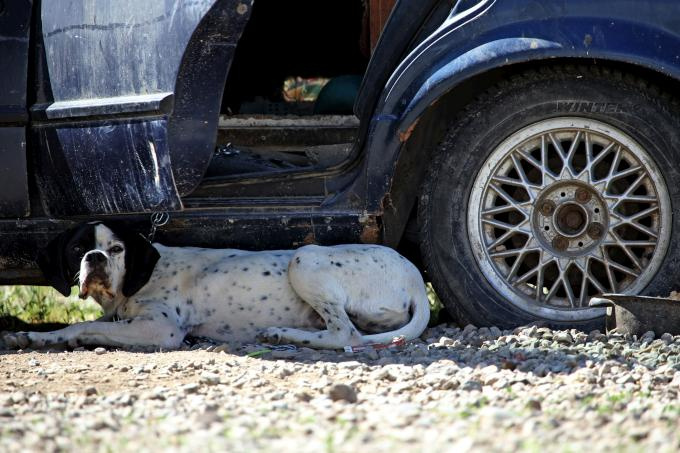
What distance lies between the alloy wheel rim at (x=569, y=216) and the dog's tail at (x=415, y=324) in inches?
15.6

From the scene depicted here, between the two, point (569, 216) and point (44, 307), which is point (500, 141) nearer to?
point (569, 216)

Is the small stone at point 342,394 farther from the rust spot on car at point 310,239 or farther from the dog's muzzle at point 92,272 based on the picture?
the dog's muzzle at point 92,272

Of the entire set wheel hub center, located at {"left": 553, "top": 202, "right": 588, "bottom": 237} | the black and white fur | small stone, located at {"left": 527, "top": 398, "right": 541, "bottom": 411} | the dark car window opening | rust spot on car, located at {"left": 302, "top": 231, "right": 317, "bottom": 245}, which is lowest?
small stone, located at {"left": 527, "top": 398, "right": 541, "bottom": 411}

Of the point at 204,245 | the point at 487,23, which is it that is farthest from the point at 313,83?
the point at 487,23

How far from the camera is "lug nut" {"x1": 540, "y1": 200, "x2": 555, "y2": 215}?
516 centimetres

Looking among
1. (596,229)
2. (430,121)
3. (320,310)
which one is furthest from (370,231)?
(596,229)

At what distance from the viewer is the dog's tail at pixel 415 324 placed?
5211 mm

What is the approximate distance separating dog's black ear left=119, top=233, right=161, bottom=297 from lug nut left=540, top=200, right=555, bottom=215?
1936 millimetres

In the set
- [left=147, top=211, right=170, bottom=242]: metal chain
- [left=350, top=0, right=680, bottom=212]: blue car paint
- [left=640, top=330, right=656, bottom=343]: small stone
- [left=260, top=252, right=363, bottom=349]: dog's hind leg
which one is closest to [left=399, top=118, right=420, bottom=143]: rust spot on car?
[left=350, top=0, right=680, bottom=212]: blue car paint

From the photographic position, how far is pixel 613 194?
5.14 m

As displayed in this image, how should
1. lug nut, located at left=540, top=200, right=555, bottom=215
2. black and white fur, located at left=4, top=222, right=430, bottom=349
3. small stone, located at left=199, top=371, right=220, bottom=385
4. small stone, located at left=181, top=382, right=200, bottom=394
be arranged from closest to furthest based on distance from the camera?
small stone, located at left=181, top=382, right=200, bottom=394 → small stone, located at left=199, top=371, right=220, bottom=385 → lug nut, located at left=540, top=200, right=555, bottom=215 → black and white fur, located at left=4, top=222, right=430, bottom=349

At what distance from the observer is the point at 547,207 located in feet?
16.9

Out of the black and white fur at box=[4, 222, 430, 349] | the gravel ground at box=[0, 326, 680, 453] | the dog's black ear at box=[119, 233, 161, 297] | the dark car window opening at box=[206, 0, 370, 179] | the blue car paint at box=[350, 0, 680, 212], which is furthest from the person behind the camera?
the dark car window opening at box=[206, 0, 370, 179]

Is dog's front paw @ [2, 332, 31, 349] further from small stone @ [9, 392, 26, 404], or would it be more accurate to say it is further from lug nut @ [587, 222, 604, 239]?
lug nut @ [587, 222, 604, 239]
